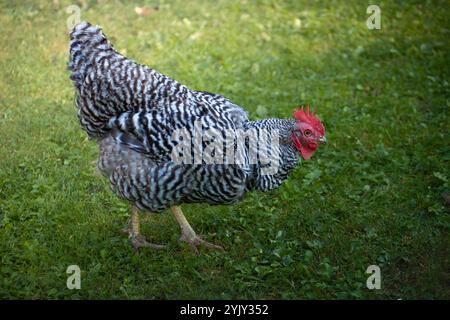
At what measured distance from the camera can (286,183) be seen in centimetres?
646

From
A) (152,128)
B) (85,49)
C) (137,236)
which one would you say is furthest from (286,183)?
(85,49)

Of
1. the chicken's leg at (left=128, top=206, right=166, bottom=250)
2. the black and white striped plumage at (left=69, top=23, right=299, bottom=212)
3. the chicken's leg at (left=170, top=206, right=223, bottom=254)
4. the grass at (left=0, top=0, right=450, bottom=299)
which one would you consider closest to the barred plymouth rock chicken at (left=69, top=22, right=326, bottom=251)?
the black and white striped plumage at (left=69, top=23, right=299, bottom=212)

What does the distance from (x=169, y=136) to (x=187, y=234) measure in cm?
115

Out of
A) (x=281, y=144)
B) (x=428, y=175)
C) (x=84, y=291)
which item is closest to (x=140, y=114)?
(x=281, y=144)

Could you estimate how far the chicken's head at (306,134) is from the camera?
5180 mm

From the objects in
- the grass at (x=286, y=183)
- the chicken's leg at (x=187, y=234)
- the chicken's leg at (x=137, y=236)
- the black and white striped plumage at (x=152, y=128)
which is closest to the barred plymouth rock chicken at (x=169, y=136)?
the black and white striped plumage at (x=152, y=128)

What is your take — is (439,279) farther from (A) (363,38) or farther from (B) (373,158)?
(A) (363,38)

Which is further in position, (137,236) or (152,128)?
(137,236)

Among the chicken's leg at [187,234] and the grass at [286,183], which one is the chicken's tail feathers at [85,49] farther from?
the chicken's leg at [187,234]

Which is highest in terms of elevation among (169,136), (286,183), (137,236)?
(169,136)

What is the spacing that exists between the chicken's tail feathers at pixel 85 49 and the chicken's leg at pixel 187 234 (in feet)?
5.18

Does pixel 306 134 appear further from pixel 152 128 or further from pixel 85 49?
pixel 85 49

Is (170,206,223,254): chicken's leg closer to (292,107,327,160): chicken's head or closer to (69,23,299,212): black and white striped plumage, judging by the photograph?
(69,23,299,212): black and white striped plumage
